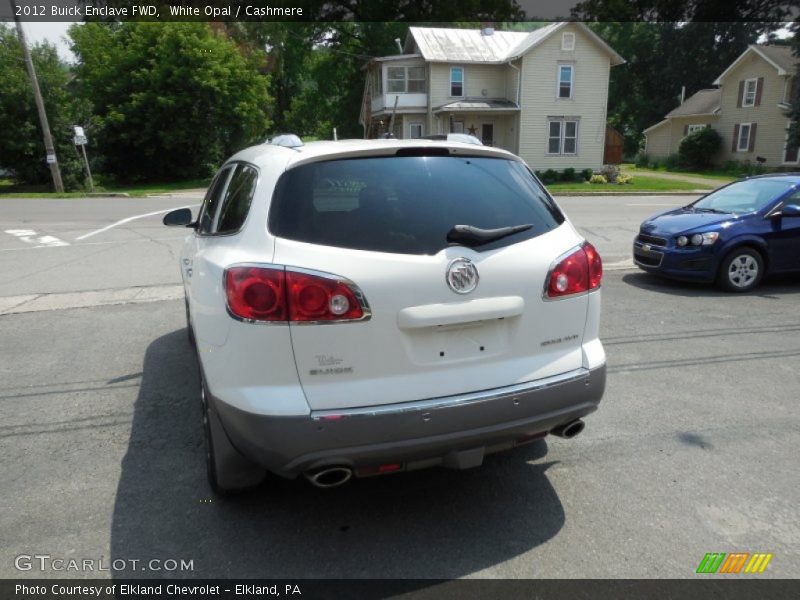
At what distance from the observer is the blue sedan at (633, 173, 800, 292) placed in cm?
761

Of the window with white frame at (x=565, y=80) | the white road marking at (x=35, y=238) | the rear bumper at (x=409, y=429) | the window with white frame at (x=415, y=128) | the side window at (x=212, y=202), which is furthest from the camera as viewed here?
the window with white frame at (x=415, y=128)

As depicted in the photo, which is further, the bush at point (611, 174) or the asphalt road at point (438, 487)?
the bush at point (611, 174)

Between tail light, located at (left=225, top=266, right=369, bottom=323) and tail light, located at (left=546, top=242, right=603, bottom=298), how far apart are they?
98 cm

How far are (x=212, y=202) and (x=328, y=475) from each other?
2.51 meters

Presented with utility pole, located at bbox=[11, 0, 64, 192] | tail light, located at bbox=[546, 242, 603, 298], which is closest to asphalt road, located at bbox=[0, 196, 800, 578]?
tail light, located at bbox=[546, 242, 603, 298]

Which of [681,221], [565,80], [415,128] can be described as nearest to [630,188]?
[565,80]

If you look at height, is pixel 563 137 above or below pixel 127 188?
above

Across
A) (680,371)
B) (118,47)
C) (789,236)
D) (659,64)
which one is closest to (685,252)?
(789,236)

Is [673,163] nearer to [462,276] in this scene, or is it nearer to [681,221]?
[681,221]

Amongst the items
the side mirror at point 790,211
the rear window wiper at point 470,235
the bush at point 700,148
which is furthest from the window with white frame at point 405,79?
the rear window wiper at point 470,235

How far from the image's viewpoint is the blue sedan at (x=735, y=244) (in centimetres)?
761

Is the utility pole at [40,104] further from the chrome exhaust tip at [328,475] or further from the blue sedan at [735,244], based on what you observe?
the chrome exhaust tip at [328,475]

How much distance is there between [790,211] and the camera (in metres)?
7.73

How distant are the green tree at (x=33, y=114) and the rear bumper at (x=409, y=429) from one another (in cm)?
3252
